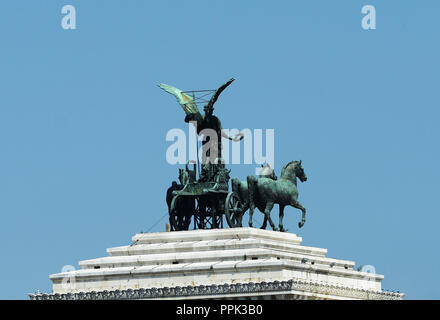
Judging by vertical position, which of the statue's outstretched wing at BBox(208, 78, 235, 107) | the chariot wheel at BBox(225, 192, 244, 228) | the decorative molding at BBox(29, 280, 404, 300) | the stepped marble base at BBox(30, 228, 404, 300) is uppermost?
the statue's outstretched wing at BBox(208, 78, 235, 107)

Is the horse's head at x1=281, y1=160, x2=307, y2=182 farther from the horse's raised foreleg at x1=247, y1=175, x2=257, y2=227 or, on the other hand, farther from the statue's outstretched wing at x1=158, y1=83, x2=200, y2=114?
the statue's outstretched wing at x1=158, y1=83, x2=200, y2=114

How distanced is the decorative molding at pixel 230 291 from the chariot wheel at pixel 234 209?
931 centimetres

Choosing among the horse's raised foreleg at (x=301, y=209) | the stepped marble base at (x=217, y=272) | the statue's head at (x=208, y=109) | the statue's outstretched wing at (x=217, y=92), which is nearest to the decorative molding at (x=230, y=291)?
the stepped marble base at (x=217, y=272)

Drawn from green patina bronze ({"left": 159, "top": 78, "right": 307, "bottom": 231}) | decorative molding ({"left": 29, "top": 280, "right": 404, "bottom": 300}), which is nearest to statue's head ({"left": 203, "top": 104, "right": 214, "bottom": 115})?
green patina bronze ({"left": 159, "top": 78, "right": 307, "bottom": 231})

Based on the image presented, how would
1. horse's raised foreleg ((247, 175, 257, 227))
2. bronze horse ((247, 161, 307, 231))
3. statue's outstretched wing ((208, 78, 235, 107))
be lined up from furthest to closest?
statue's outstretched wing ((208, 78, 235, 107))
bronze horse ((247, 161, 307, 231))
horse's raised foreleg ((247, 175, 257, 227))

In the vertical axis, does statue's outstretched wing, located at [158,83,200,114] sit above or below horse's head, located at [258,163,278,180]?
above

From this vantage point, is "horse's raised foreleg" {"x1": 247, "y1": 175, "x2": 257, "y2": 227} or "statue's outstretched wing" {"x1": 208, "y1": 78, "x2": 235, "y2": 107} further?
"statue's outstretched wing" {"x1": 208, "y1": 78, "x2": 235, "y2": 107}

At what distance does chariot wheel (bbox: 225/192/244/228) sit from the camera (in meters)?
166

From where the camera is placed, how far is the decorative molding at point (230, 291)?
508ft

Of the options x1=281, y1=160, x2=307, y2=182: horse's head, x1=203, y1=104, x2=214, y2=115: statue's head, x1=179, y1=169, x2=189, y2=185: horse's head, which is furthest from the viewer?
x1=203, y1=104, x2=214, y2=115: statue's head

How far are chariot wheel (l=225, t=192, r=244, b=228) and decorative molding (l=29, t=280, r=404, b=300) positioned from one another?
30.5 feet
